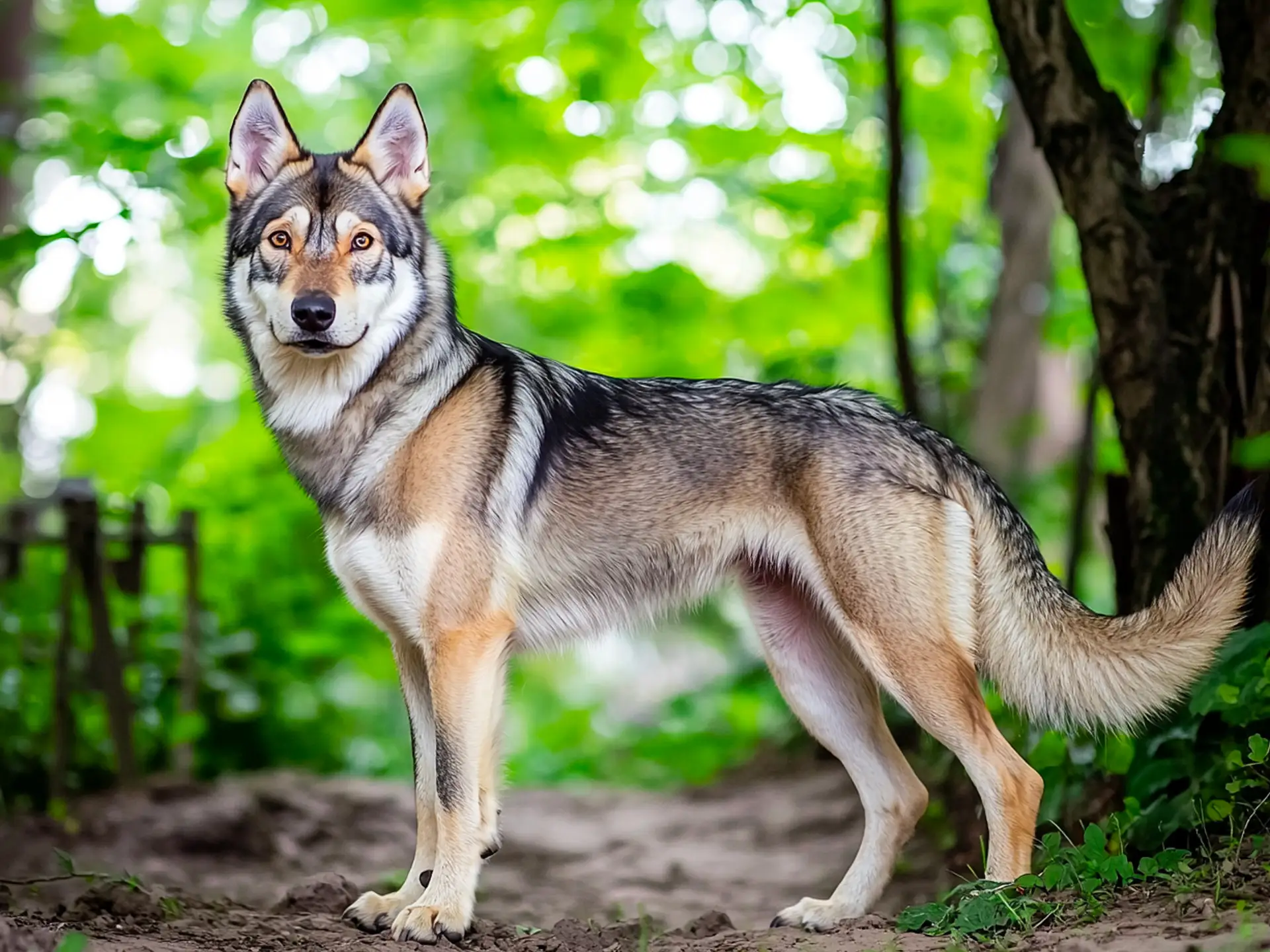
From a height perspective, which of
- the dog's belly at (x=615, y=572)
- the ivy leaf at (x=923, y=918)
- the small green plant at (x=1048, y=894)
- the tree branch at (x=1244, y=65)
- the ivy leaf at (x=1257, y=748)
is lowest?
the ivy leaf at (x=923, y=918)

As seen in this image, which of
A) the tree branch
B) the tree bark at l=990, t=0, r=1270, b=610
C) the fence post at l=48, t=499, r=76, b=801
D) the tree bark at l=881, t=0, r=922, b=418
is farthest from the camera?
the fence post at l=48, t=499, r=76, b=801

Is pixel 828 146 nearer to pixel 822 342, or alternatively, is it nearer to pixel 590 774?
pixel 822 342

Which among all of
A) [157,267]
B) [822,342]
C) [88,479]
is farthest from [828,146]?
[157,267]

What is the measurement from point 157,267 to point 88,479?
1398 cm

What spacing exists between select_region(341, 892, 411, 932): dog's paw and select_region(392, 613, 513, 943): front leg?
112mm

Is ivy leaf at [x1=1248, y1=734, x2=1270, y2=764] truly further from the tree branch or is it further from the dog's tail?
the tree branch

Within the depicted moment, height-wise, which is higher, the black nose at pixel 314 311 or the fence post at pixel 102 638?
the black nose at pixel 314 311

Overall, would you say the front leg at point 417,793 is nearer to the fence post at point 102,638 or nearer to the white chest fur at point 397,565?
the white chest fur at point 397,565

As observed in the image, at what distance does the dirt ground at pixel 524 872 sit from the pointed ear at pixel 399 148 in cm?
243

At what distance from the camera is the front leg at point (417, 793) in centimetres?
378

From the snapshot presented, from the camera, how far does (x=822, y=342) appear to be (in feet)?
29.8

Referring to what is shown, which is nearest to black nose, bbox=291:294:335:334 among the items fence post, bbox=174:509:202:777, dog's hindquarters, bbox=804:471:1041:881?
dog's hindquarters, bbox=804:471:1041:881

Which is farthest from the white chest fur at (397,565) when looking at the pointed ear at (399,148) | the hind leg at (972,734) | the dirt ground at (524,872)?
the hind leg at (972,734)

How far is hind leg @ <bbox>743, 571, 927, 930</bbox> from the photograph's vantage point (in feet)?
13.3
